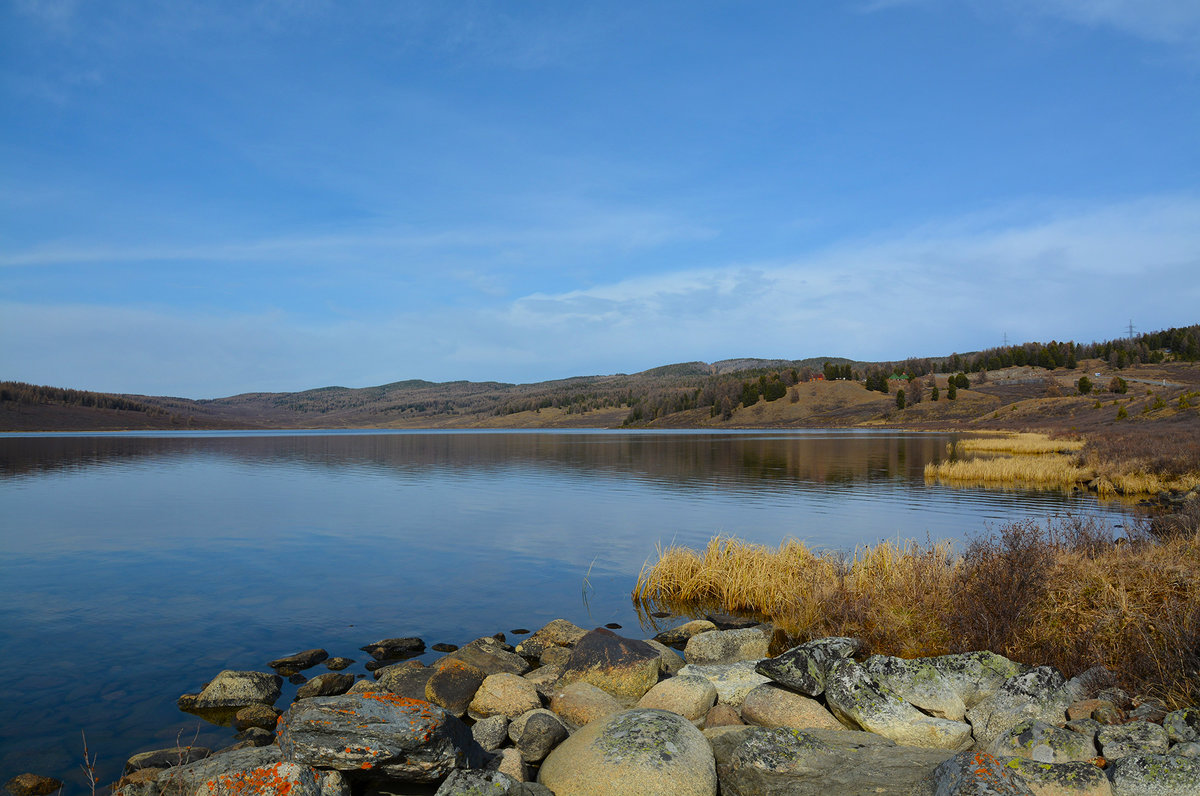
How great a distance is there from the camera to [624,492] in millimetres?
40500

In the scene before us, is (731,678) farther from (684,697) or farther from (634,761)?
(634,761)

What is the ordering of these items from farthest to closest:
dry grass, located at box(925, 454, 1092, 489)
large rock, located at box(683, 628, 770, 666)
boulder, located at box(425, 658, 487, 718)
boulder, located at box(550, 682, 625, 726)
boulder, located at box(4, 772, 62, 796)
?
dry grass, located at box(925, 454, 1092, 489)
large rock, located at box(683, 628, 770, 666)
boulder, located at box(425, 658, 487, 718)
boulder, located at box(550, 682, 625, 726)
boulder, located at box(4, 772, 62, 796)

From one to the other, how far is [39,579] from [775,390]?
602ft

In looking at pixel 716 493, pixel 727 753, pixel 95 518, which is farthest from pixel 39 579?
pixel 716 493

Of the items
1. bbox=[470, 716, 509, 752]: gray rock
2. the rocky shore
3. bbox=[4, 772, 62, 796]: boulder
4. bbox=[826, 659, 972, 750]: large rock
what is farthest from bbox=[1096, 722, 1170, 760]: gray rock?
bbox=[4, 772, 62, 796]: boulder

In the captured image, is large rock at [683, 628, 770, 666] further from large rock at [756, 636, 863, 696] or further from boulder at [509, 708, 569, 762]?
boulder at [509, 708, 569, 762]

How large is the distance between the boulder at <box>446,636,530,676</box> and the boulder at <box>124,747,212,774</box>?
3.43 m

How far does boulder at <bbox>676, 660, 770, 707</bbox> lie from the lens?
10.2 meters

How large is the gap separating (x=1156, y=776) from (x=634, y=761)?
4610 mm

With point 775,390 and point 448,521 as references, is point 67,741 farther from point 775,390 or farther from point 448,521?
point 775,390

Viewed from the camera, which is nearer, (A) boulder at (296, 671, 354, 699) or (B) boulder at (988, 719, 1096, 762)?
(B) boulder at (988, 719, 1096, 762)

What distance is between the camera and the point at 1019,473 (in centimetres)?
4306

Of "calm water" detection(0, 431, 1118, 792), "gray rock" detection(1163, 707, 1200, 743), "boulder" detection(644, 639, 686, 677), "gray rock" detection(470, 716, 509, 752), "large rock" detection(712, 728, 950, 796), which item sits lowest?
"calm water" detection(0, 431, 1118, 792)

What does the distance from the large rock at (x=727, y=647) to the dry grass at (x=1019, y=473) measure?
117 feet
